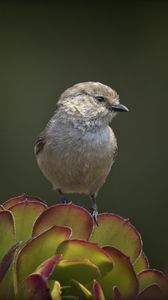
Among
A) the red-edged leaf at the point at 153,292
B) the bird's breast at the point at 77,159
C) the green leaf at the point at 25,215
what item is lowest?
the bird's breast at the point at 77,159

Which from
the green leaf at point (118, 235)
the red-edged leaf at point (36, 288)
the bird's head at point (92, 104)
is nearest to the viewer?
the red-edged leaf at point (36, 288)

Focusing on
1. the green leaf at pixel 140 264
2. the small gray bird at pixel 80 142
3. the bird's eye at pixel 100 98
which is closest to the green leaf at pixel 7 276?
the green leaf at pixel 140 264

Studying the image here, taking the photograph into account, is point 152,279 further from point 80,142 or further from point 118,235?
point 80,142

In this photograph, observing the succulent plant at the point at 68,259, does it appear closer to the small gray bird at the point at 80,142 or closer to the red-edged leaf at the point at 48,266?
the red-edged leaf at the point at 48,266

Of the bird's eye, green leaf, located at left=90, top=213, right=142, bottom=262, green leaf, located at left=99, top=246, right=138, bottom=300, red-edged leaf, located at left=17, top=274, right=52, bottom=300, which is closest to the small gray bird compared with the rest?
the bird's eye

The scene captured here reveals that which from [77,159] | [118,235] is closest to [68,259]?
[118,235]

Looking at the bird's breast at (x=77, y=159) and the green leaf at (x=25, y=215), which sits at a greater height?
the green leaf at (x=25, y=215)

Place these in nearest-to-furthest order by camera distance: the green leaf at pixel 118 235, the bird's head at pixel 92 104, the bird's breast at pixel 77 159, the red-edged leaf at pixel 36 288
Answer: the red-edged leaf at pixel 36 288 → the green leaf at pixel 118 235 → the bird's breast at pixel 77 159 → the bird's head at pixel 92 104
